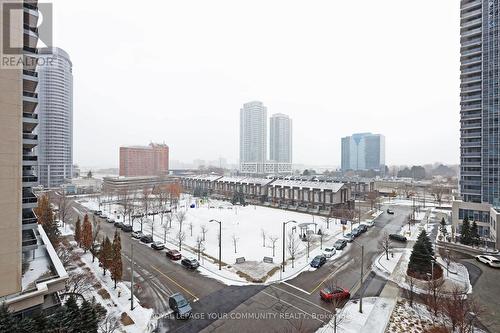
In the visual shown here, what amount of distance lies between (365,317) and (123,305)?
2101 centimetres

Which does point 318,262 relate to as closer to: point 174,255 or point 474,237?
point 174,255

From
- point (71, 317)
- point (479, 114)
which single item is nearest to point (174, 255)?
point (71, 317)

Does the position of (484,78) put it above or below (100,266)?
above

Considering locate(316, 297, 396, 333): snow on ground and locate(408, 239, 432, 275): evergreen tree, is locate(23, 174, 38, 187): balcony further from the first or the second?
locate(408, 239, 432, 275): evergreen tree

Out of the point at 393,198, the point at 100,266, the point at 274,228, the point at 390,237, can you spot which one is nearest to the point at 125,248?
the point at 100,266

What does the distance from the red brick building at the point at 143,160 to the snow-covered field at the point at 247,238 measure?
102 m

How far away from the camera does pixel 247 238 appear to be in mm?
41812

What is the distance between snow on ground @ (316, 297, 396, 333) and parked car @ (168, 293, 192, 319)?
34.2 ft

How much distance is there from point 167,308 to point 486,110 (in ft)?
216

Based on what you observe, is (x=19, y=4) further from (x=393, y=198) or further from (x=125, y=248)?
(x=393, y=198)

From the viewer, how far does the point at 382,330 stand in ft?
57.2

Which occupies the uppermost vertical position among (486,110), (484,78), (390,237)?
(484,78)

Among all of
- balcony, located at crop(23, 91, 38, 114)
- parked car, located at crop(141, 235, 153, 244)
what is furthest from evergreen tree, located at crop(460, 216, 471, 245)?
balcony, located at crop(23, 91, 38, 114)

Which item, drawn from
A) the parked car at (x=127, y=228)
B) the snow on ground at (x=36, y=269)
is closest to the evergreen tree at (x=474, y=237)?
the snow on ground at (x=36, y=269)
